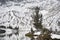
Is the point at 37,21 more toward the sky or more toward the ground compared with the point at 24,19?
more toward the ground

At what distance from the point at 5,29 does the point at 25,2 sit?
32.5 meters

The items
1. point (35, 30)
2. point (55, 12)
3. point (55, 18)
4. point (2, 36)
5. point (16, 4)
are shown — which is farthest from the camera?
point (16, 4)

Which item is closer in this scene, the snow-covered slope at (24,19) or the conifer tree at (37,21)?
the conifer tree at (37,21)

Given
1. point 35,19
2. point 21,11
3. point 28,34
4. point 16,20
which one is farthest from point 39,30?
point 21,11

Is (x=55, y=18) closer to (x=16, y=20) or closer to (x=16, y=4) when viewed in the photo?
(x=16, y=20)

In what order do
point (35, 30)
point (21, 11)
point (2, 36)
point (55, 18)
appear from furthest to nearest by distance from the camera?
point (21, 11) < point (55, 18) < point (35, 30) < point (2, 36)

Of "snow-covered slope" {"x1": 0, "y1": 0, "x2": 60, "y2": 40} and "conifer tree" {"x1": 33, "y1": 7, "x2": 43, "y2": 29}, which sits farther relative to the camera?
"snow-covered slope" {"x1": 0, "y1": 0, "x2": 60, "y2": 40}

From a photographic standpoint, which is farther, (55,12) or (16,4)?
(16,4)

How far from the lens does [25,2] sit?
237 feet

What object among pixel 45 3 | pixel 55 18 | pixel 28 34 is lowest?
pixel 28 34

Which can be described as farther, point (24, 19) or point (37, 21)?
point (24, 19)

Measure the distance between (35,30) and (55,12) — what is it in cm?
1649

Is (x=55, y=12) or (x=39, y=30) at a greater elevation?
(x=55, y=12)

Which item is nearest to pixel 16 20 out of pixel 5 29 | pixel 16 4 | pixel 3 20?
pixel 3 20
